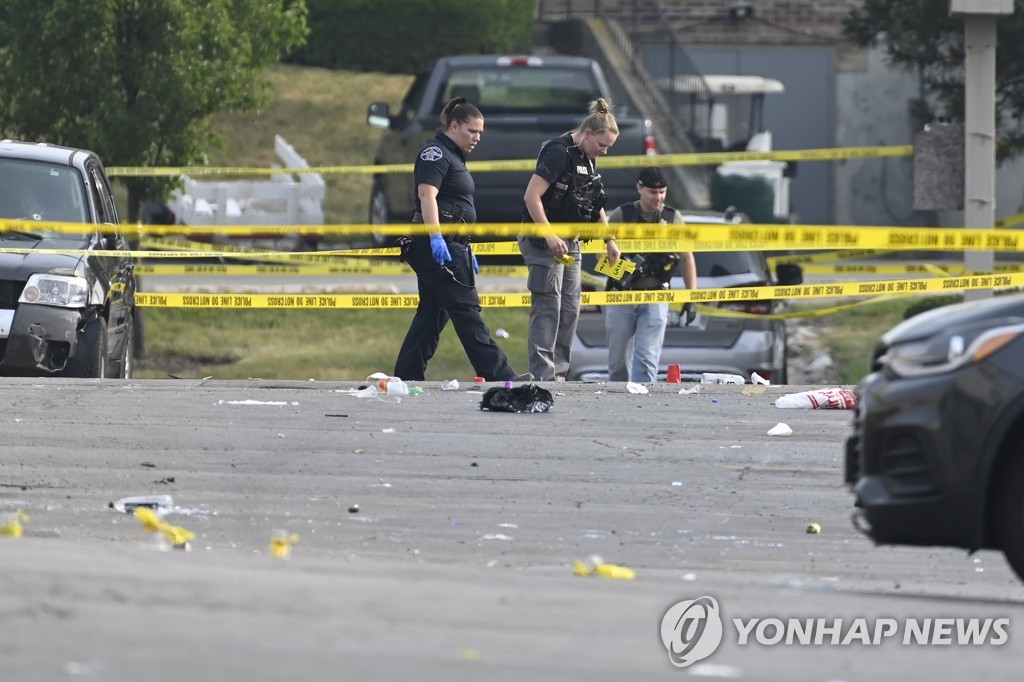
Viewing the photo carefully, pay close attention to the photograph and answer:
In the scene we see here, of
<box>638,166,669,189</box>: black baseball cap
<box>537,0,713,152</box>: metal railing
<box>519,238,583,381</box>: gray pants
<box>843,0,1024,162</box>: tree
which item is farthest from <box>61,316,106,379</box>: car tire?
<box>537,0,713,152</box>: metal railing

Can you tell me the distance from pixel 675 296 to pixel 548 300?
1.04m

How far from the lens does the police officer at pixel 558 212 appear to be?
10.6 m

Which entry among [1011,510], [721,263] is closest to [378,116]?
[721,263]

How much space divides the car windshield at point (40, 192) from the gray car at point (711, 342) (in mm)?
3258

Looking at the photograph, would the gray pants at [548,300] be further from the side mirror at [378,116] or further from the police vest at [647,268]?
the side mirror at [378,116]

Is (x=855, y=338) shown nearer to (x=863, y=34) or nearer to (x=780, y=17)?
(x=863, y=34)

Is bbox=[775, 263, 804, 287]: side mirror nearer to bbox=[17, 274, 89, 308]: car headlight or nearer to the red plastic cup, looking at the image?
the red plastic cup

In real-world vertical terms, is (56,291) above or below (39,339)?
above

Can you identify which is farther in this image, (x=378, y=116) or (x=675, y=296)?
(x=378, y=116)

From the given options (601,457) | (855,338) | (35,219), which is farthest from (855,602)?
(855,338)

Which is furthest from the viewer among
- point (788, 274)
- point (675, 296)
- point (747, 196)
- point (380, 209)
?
point (747, 196)

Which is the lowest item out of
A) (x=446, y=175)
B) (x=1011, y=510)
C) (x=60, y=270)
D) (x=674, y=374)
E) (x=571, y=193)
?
(x=674, y=374)

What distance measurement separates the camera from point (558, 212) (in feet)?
35.4

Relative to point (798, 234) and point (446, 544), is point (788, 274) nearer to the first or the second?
point (798, 234)
